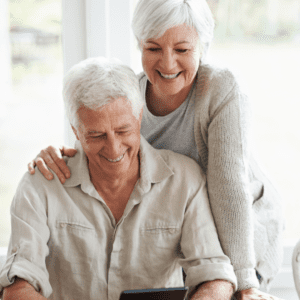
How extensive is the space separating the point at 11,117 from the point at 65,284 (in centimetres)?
113

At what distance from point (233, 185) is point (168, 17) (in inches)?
25.6

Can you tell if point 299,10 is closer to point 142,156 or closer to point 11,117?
point 142,156

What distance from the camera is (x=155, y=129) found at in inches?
63.8

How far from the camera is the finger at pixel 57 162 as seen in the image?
138 centimetres

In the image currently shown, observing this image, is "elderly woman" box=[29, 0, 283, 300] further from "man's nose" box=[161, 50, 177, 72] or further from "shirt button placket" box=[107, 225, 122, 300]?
"shirt button placket" box=[107, 225, 122, 300]

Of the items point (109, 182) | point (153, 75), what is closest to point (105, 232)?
point (109, 182)

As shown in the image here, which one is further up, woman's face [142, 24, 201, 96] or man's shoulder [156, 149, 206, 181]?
woman's face [142, 24, 201, 96]

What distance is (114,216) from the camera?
4.57 ft

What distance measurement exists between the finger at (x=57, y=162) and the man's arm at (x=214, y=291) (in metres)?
0.62

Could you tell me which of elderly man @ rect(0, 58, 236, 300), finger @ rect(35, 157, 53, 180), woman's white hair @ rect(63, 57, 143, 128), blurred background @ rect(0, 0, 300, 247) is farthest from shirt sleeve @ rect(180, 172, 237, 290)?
blurred background @ rect(0, 0, 300, 247)

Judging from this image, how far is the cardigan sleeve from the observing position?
4.46 ft

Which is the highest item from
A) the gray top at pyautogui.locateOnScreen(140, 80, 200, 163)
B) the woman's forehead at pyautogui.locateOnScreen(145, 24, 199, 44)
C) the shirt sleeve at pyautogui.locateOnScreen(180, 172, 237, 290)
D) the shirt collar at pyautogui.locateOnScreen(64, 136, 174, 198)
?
the woman's forehead at pyautogui.locateOnScreen(145, 24, 199, 44)

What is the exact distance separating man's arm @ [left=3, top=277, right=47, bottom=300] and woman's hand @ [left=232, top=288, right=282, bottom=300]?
69 centimetres

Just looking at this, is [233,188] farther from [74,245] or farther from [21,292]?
[21,292]
